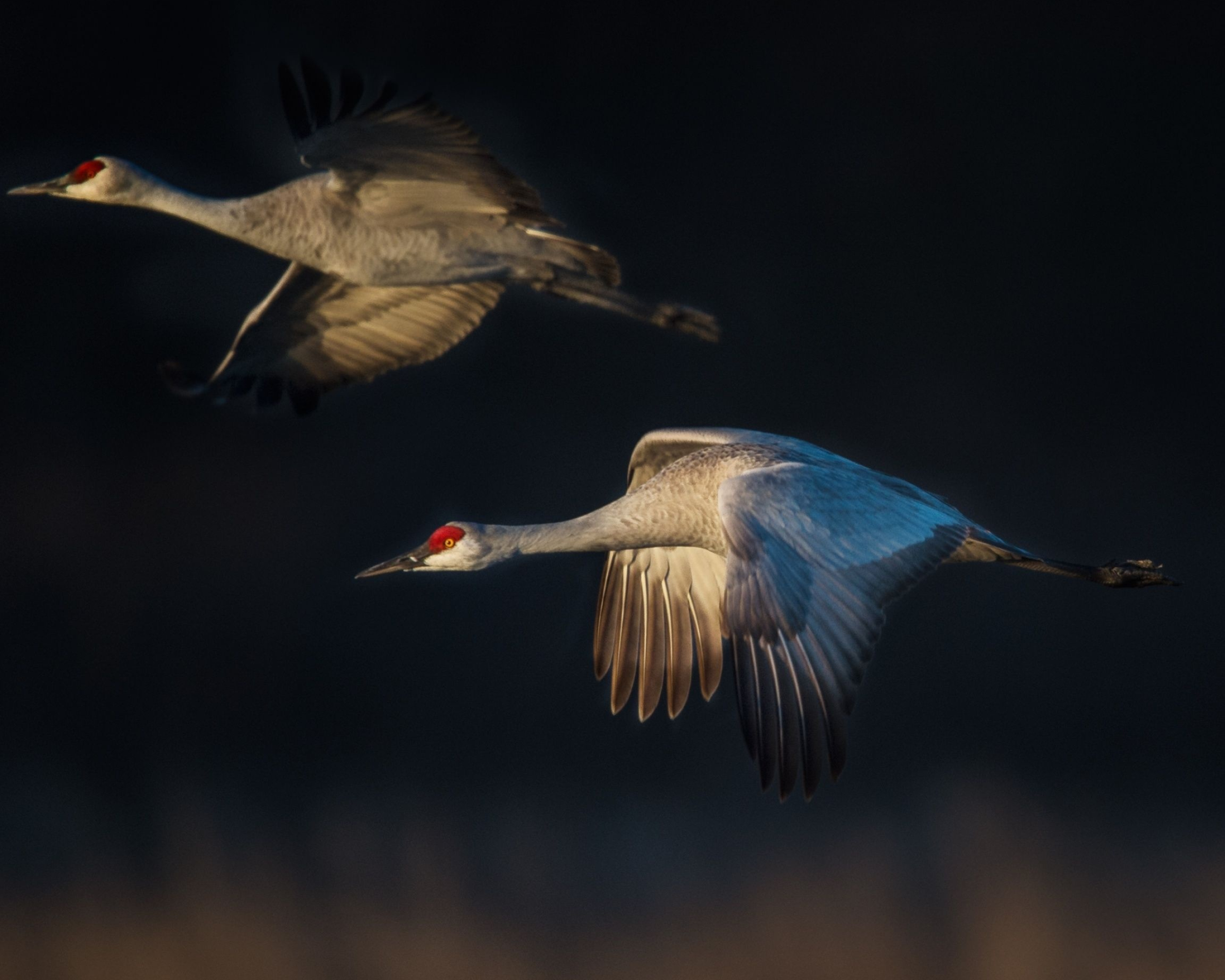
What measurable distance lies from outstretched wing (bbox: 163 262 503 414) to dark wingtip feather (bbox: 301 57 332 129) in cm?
91

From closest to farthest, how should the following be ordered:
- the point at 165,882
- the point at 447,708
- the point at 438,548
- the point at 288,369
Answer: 1. the point at 438,548
2. the point at 288,369
3. the point at 447,708
4. the point at 165,882

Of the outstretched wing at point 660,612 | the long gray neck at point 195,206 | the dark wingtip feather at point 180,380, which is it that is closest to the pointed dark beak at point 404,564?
the outstretched wing at point 660,612

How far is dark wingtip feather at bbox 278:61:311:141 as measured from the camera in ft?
12.5

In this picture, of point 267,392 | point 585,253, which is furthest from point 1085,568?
point 267,392

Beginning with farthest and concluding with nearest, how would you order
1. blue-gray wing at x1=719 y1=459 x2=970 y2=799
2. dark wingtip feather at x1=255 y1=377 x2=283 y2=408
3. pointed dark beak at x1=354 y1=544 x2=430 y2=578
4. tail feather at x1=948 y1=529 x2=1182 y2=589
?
dark wingtip feather at x1=255 y1=377 x2=283 y2=408 < tail feather at x1=948 y1=529 x2=1182 y2=589 < pointed dark beak at x1=354 y1=544 x2=430 y2=578 < blue-gray wing at x1=719 y1=459 x2=970 y2=799

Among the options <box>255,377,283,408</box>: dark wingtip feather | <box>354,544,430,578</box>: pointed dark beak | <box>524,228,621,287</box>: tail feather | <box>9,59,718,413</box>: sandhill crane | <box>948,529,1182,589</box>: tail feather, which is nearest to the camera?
<box>9,59,718,413</box>: sandhill crane

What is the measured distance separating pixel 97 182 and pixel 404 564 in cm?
136

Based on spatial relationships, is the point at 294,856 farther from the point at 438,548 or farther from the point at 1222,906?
the point at 1222,906

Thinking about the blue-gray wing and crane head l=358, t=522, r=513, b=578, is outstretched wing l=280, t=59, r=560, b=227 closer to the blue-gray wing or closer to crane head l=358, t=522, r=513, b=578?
crane head l=358, t=522, r=513, b=578

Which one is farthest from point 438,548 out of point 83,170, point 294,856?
point 294,856

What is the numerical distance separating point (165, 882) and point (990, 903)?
3.12 m

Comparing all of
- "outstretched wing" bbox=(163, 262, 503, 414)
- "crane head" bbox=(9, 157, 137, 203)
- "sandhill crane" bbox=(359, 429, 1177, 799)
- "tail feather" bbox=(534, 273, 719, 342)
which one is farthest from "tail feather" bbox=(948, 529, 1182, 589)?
"crane head" bbox=(9, 157, 137, 203)

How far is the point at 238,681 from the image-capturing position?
573 cm

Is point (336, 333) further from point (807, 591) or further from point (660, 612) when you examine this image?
point (807, 591)
